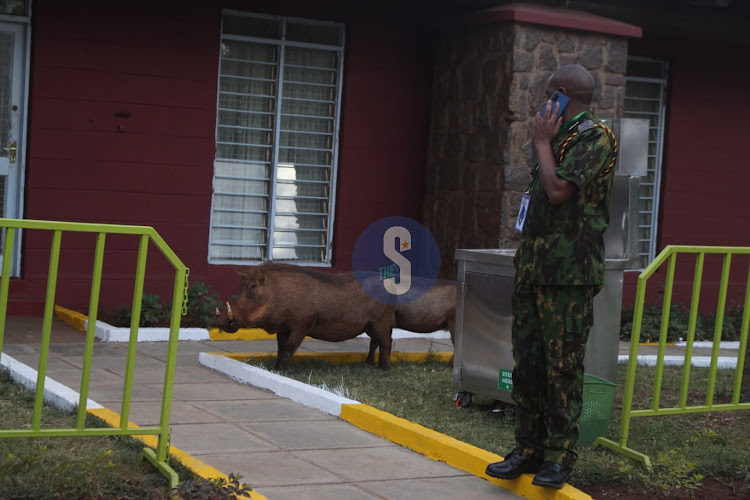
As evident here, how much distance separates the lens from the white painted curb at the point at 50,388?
237 inches

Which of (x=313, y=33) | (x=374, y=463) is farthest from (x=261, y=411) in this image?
(x=313, y=33)

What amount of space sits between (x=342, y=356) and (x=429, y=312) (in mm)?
837

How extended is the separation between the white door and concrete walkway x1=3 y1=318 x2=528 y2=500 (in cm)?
172

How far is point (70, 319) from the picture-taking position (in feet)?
30.7

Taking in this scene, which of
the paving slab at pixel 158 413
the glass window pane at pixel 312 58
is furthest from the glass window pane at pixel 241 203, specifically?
the paving slab at pixel 158 413

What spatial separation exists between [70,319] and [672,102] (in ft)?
24.5

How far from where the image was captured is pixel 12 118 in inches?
377

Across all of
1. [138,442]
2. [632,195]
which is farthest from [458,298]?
Result: [138,442]

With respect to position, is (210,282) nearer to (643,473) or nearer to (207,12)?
(207,12)

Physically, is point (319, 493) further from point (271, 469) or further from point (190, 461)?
point (190, 461)

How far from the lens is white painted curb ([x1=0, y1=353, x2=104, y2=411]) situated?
6008mm

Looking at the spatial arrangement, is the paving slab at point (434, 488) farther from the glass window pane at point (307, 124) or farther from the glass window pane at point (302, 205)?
the glass window pane at point (307, 124)

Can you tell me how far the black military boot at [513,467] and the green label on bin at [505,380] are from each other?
1244mm

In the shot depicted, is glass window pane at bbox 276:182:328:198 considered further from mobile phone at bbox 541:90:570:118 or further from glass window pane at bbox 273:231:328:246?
mobile phone at bbox 541:90:570:118
